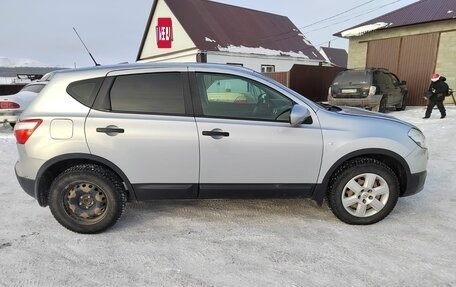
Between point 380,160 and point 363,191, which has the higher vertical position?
point 380,160

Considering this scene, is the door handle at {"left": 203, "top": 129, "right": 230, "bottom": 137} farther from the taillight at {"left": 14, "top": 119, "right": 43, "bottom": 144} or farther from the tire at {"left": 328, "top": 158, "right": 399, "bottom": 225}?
the taillight at {"left": 14, "top": 119, "right": 43, "bottom": 144}

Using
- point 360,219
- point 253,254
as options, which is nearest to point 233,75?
point 253,254

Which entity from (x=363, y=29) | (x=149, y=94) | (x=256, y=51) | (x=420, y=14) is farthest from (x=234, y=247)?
(x=256, y=51)

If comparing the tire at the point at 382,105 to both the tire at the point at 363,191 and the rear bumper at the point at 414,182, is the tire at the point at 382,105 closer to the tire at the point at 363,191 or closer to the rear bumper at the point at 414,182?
the rear bumper at the point at 414,182

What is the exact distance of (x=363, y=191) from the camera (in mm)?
3596

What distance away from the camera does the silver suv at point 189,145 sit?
339 centimetres

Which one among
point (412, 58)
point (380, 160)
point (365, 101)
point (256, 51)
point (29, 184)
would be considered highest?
point (256, 51)

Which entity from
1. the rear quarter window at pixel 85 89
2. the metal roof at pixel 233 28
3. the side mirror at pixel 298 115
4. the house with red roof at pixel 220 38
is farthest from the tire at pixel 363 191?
the metal roof at pixel 233 28

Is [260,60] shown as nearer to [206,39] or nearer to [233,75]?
[206,39]

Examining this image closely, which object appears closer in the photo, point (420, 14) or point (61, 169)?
point (61, 169)

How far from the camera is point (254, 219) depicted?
386cm

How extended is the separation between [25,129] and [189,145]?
1.63m

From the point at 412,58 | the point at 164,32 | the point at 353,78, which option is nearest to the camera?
the point at 353,78

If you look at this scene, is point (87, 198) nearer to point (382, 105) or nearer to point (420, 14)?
point (382, 105)
